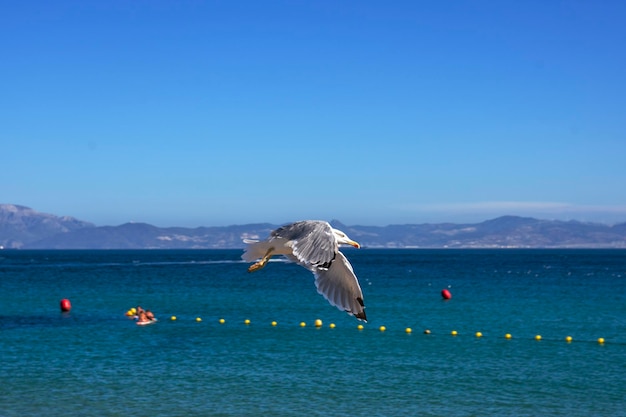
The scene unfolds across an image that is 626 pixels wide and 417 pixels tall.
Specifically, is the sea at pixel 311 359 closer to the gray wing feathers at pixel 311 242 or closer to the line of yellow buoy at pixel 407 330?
the line of yellow buoy at pixel 407 330

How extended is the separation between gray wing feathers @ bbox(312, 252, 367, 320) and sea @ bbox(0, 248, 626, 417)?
893 inches

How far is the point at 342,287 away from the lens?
11.2 meters

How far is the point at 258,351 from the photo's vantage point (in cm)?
4766

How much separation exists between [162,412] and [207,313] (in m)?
37.5

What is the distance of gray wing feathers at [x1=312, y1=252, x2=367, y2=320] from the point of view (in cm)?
1079

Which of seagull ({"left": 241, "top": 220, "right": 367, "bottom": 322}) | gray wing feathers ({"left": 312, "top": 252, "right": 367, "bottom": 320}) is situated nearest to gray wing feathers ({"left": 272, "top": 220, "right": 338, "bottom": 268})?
seagull ({"left": 241, "top": 220, "right": 367, "bottom": 322})

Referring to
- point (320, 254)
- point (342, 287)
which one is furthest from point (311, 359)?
point (320, 254)

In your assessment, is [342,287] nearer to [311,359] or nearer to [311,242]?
[311,242]

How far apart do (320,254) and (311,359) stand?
121 ft

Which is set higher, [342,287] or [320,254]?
[320,254]

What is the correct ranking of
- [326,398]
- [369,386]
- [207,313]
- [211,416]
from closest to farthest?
1. [211,416]
2. [326,398]
3. [369,386]
4. [207,313]

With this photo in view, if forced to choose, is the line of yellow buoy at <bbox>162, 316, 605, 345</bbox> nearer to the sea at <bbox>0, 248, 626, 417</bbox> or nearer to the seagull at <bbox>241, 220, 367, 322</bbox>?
the sea at <bbox>0, 248, 626, 417</bbox>

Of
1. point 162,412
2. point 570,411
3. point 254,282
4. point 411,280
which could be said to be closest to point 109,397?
point 162,412

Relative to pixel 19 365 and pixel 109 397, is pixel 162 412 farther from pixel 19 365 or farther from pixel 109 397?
pixel 19 365
